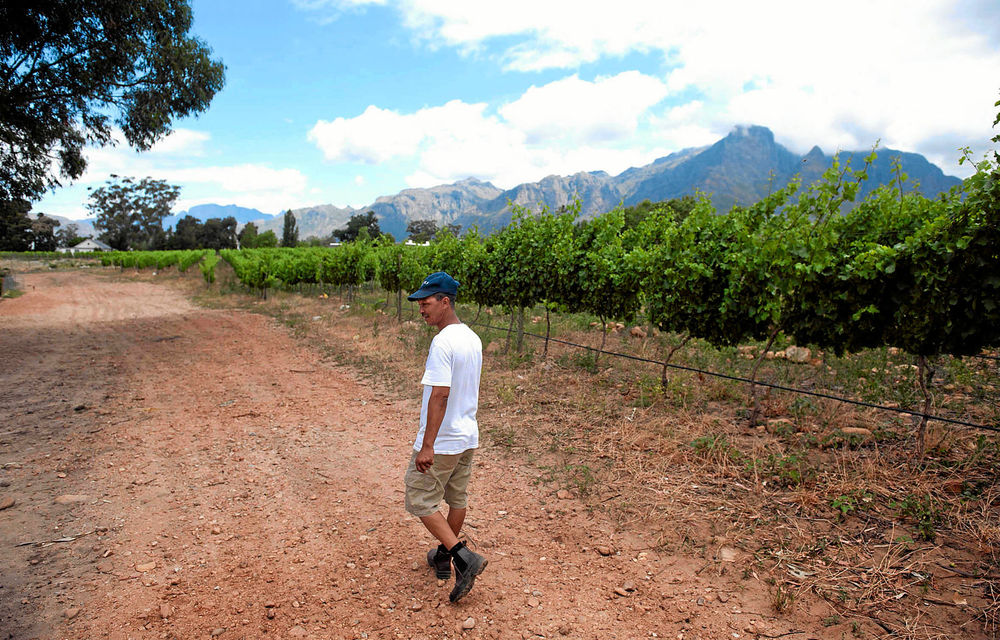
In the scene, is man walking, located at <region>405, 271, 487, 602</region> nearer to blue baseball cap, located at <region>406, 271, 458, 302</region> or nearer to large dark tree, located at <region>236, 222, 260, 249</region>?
blue baseball cap, located at <region>406, 271, 458, 302</region>

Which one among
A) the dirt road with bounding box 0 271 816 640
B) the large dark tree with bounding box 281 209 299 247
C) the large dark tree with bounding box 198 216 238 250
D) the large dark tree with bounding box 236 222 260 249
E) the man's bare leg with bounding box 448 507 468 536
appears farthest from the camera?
the large dark tree with bounding box 198 216 238 250

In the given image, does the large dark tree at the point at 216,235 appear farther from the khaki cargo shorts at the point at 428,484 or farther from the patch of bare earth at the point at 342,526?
the khaki cargo shorts at the point at 428,484

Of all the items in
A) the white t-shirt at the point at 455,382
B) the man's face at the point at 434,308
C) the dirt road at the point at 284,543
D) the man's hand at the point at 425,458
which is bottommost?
the dirt road at the point at 284,543

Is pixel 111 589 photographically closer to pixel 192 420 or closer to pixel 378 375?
pixel 192 420

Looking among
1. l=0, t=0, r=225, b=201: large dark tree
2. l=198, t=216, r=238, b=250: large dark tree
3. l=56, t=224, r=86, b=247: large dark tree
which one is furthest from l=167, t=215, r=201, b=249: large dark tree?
l=0, t=0, r=225, b=201: large dark tree

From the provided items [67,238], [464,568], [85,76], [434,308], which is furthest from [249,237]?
[464,568]

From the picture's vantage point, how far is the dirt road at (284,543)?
3262 mm

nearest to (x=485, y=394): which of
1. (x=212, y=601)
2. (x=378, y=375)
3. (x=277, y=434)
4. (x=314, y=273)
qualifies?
(x=378, y=375)

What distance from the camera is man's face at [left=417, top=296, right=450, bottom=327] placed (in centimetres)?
333

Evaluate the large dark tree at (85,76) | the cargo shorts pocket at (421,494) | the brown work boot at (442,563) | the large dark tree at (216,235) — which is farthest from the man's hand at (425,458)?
the large dark tree at (216,235)

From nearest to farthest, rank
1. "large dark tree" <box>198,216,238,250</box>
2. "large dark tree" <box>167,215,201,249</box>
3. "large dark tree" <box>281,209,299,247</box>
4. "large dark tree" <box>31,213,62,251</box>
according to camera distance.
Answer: "large dark tree" <box>31,213,62,251</box> < "large dark tree" <box>167,215,201,249</box> < "large dark tree" <box>281,209,299,247</box> < "large dark tree" <box>198,216,238,250</box>

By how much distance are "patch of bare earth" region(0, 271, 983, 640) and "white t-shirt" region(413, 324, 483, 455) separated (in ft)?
3.68

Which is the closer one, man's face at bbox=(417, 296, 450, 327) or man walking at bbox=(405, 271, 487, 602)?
man walking at bbox=(405, 271, 487, 602)

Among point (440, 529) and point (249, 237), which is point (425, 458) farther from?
point (249, 237)
